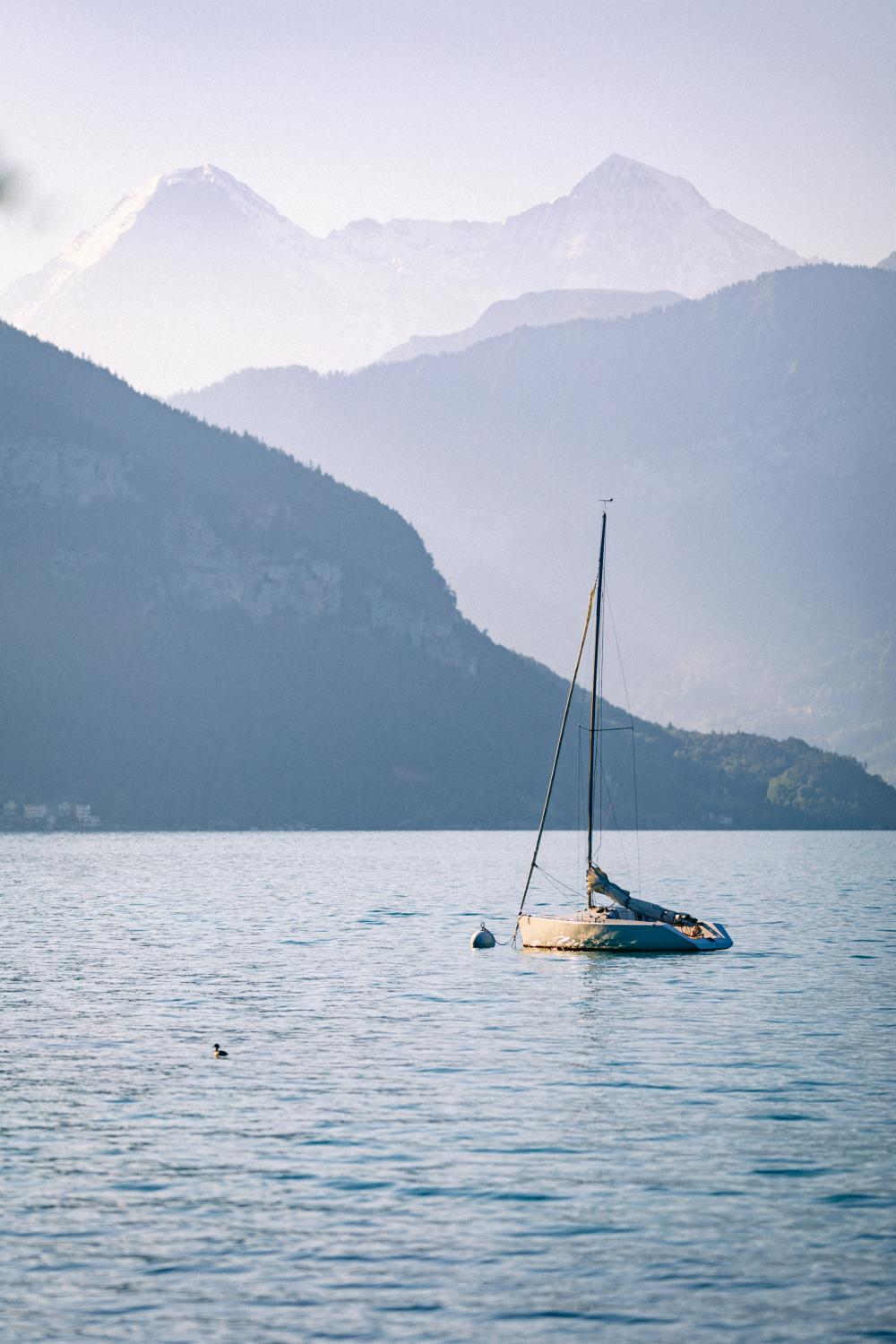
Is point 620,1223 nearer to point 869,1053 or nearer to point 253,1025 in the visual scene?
point 869,1053

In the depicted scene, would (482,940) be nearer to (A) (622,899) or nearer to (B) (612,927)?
(A) (622,899)

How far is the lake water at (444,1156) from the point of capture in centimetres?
2644

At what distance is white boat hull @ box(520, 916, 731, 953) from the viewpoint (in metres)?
82.7

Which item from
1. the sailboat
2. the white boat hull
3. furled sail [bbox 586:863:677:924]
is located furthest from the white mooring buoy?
furled sail [bbox 586:863:677:924]

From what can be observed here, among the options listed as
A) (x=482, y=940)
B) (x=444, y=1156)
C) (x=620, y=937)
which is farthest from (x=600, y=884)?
(x=444, y=1156)

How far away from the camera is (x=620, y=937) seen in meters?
82.9

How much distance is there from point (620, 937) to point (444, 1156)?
47865 mm

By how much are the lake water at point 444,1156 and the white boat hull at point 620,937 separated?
6196 mm

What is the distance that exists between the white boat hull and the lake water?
6.20 meters

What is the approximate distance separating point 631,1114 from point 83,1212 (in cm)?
1470

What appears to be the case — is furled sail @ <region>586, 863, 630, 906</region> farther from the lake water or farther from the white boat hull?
the lake water

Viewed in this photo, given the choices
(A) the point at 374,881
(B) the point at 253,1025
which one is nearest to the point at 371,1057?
(B) the point at 253,1025

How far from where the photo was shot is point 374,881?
170 metres

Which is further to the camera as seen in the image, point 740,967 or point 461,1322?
point 740,967
